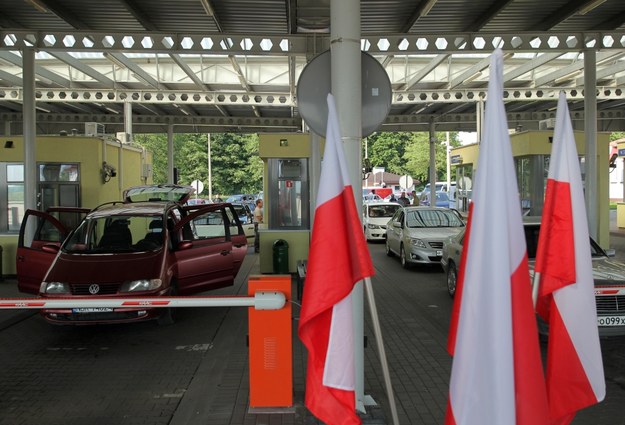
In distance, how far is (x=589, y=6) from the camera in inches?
412

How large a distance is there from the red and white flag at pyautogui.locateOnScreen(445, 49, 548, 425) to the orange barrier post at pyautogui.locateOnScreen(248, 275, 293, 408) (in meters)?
2.56

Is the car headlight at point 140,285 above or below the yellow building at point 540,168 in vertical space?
below

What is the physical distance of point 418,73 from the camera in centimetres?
1814

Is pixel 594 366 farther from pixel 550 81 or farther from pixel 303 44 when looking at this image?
pixel 550 81

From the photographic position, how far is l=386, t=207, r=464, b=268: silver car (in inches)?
535

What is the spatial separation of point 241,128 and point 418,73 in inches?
513

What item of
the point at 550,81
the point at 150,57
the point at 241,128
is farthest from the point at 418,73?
the point at 241,128

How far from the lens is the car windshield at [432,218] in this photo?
14.9 metres

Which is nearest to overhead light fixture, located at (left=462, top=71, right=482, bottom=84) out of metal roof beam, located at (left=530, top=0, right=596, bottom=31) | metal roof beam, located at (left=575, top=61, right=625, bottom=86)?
metal roof beam, located at (left=575, top=61, right=625, bottom=86)

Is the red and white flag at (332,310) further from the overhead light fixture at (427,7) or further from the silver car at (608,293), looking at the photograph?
the overhead light fixture at (427,7)

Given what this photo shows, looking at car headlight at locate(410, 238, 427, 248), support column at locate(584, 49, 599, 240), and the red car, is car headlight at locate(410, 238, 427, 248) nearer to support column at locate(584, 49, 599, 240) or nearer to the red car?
support column at locate(584, 49, 599, 240)

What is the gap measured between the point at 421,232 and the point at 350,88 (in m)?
10.2

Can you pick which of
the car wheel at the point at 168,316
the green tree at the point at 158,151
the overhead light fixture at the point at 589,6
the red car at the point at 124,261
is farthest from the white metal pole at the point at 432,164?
the green tree at the point at 158,151

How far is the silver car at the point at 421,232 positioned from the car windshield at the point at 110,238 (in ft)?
22.4
